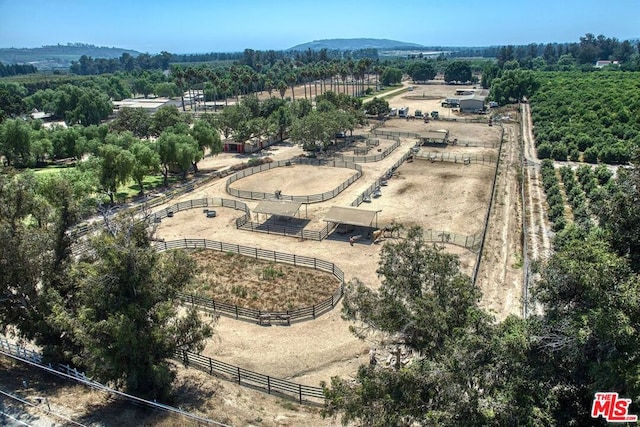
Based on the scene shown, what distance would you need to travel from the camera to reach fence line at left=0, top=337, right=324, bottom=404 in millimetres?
20344

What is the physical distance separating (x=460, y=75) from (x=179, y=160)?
14495 cm

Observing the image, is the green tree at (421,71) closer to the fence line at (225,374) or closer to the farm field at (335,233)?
the farm field at (335,233)

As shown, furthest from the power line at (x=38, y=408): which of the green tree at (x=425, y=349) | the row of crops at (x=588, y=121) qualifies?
the row of crops at (x=588, y=121)

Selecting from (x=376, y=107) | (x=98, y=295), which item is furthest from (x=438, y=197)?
(x=376, y=107)

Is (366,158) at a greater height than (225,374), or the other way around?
(366,158)

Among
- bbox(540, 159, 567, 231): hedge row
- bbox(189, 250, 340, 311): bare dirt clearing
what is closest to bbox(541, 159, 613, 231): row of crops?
bbox(540, 159, 567, 231): hedge row

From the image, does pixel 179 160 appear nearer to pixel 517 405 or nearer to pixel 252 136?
pixel 252 136

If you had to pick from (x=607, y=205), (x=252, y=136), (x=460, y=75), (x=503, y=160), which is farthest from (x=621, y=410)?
(x=460, y=75)

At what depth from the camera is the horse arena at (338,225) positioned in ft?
80.6

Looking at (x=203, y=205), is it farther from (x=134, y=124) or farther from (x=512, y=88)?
(x=512, y=88)

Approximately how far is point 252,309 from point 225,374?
610 centimetres

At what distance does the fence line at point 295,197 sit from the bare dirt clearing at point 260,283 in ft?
46.8

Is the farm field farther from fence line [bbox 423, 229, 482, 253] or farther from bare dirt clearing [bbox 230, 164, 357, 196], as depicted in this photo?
fence line [bbox 423, 229, 482, 253]

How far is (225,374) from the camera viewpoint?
74.1 feet
